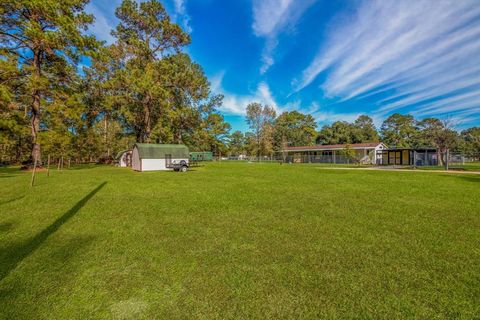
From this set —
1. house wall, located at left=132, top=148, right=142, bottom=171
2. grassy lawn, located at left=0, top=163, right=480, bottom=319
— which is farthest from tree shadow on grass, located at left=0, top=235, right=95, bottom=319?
house wall, located at left=132, top=148, right=142, bottom=171

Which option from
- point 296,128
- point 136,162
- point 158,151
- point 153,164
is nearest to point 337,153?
point 296,128

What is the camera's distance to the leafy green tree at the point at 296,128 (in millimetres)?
66988

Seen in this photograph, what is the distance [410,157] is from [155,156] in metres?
35.1

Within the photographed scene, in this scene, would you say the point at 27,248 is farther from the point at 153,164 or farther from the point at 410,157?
the point at 410,157

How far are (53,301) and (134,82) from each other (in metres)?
28.3

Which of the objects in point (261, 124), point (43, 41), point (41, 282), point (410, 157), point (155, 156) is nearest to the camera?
point (41, 282)

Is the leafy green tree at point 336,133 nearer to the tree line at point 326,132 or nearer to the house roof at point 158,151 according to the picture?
the tree line at point 326,132

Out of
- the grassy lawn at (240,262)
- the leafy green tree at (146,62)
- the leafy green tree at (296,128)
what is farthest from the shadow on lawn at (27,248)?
the leafy green tree at (296,128)

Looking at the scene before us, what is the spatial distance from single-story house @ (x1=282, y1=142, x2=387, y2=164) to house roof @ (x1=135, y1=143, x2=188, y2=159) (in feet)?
85.8

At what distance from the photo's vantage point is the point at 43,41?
1756cm

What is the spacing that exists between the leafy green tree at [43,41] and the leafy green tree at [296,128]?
4970 centimetres

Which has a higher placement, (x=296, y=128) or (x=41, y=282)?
(x=296, y=128)

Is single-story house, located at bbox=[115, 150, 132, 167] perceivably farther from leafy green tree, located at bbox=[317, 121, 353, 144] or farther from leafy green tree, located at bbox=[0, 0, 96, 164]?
leafy green tree, located at bbox=[317, 121, 353, 144]

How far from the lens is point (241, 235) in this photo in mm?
4656
